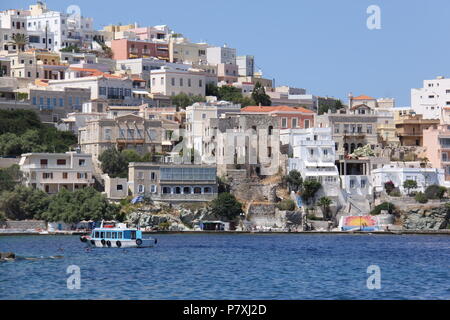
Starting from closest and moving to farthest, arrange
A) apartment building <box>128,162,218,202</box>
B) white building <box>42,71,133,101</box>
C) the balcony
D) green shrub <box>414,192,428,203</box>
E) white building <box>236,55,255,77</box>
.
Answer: apartment building <box>128,162,218,202</box> < green shrub <box>414,192,428,203</box> < the balcony < white building <box>42,71,133,101</box> < white building <box>236,55,255,77</box>

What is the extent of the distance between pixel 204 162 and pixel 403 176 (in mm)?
15603

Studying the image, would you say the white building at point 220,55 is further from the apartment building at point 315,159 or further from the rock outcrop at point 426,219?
the rock outcrop at point 426,219

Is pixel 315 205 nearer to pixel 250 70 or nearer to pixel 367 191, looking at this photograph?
pixel 367 191

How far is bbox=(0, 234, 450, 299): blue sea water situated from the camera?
114ft

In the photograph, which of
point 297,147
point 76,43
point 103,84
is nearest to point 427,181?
point 297,147

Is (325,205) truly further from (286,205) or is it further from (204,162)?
(204,162)

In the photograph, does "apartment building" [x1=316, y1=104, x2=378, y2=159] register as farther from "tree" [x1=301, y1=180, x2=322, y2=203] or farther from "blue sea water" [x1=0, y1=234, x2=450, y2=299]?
"blue sea water" [x1=0, y1=234, x2=450, y2=299]

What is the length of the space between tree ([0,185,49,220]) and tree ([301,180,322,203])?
19.3m

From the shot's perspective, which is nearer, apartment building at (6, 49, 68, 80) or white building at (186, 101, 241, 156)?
white building at (186, 101, 241, 156)

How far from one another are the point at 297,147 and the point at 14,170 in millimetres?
22072

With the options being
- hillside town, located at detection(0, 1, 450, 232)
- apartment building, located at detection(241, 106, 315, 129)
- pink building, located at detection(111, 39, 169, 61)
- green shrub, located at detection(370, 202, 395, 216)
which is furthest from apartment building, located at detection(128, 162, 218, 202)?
pink building, located at detection(111, 39, 169, 61)

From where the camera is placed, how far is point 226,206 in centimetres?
7875

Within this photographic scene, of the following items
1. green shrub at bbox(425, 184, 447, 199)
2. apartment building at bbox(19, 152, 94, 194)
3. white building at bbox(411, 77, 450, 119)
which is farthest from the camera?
white building at bbox(411, 77, 450, 119)

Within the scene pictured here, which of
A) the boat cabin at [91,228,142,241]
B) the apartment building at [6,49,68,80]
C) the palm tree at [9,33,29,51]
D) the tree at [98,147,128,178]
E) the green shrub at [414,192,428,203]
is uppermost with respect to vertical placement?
the palm tree at [9,33,29,51]
